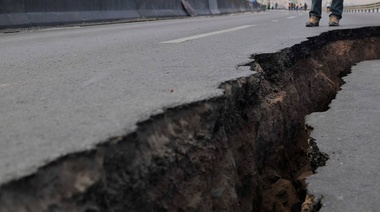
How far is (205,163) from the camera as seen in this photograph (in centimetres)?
182

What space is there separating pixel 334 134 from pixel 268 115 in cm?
43

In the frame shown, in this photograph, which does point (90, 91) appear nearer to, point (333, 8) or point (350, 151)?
point (350, 151)

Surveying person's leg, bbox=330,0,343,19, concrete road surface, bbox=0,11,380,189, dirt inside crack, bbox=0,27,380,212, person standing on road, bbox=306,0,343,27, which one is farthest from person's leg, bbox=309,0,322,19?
dirt inside crack, bbox=0,27,380,212

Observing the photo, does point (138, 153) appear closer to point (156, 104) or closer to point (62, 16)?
point (156, 104)

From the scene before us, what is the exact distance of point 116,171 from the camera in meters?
1.35

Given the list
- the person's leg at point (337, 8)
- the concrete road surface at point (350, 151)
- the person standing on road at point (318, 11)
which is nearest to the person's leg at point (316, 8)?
the person standing on road at point (318, 11)

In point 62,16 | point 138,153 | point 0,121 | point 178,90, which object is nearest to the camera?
point 138,153

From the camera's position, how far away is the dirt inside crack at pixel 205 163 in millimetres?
1208

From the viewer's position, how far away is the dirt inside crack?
1208 mm

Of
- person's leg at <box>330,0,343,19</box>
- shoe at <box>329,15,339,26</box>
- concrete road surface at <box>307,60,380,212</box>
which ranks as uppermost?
person's leg at <box>330,0,343,19</box>

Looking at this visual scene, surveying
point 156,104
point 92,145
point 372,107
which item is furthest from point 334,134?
point 92,145

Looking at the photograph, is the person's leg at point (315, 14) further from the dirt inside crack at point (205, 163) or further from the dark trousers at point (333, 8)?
the dirt inside crack at point (205, 163)

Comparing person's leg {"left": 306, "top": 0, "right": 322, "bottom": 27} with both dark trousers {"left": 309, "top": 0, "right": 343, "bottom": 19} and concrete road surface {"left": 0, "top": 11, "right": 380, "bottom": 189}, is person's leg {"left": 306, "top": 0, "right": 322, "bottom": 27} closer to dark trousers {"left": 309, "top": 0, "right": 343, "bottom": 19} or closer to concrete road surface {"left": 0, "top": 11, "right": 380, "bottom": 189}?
dark trousers {"left": 309, "top": 0, "right": 343, "bottom": 19}

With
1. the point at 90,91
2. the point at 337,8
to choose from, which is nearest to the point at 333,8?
the point at 337,8
